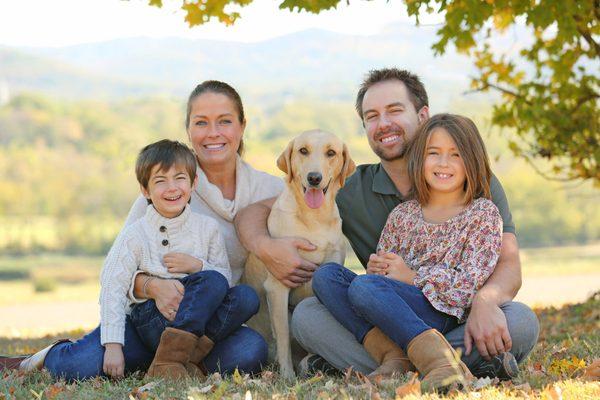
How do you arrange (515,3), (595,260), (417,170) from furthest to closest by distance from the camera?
(595,260) → (515,3) → (417,170)

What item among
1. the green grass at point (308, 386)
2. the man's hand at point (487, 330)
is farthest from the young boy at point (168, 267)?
the man's hand at point (487, 330)

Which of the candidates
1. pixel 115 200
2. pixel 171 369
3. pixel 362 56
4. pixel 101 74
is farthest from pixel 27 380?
pixel 362 56

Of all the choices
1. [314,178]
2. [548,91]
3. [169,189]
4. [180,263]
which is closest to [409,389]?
[180,263]

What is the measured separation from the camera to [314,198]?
4625 mm

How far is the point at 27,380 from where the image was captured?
14.0 ft

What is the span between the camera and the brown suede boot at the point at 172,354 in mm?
3996

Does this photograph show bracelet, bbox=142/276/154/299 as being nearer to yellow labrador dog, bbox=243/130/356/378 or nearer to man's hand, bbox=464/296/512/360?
yellow labrador dog, bbox=243/130/356/378

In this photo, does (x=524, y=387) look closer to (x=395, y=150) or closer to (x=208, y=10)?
(x=395, y=150)

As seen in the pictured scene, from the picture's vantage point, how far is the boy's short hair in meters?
4.35

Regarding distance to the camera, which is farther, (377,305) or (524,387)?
(377,305)

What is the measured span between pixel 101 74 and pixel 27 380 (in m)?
69.9

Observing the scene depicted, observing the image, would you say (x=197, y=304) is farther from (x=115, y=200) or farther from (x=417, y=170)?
(x=115, y=200)

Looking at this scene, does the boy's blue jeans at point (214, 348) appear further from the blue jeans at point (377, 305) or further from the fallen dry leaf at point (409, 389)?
the fallen dry leaf at point (409, 389)

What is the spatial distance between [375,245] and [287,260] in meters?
0.62
